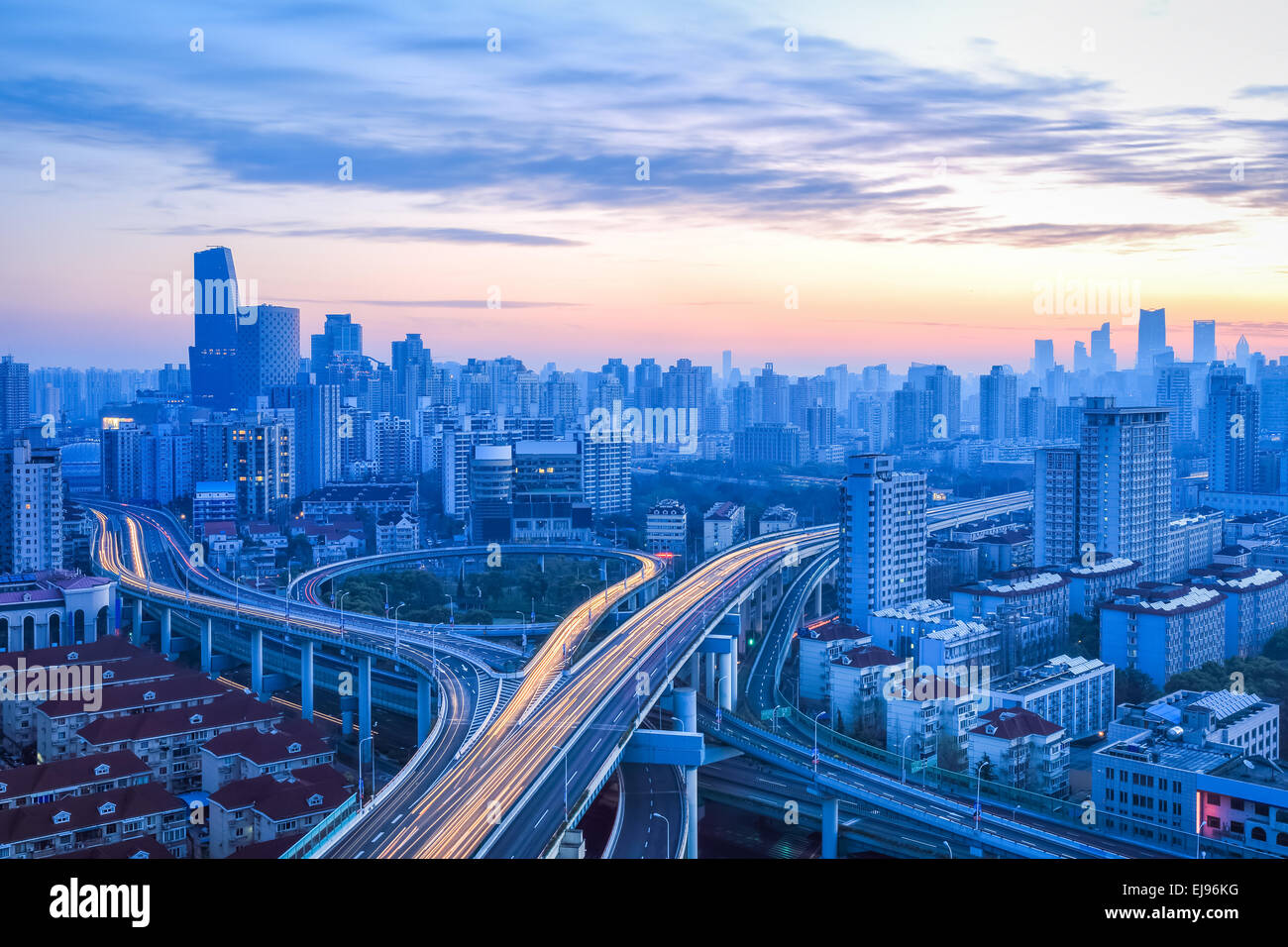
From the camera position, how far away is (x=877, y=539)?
10.8 metres

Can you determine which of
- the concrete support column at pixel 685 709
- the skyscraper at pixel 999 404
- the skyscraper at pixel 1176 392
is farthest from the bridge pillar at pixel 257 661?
the skyscraper at pixel 999 404

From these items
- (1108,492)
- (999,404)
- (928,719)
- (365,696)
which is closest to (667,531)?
(1108,492)

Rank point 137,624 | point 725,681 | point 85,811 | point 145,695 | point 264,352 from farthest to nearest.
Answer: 1. point 264,352
2. point 137,624
3. point 725,681
4. point 145,695
5. point 85,811

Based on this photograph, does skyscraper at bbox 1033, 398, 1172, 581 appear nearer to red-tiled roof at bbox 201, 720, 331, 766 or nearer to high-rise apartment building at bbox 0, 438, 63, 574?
red-tiled roof at bbox 201, 720, 331, 766

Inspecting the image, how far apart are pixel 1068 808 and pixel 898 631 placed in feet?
10.8

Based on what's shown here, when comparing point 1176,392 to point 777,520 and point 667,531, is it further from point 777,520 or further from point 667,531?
point 667,531

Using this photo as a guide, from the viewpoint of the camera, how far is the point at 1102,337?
75.6 ft

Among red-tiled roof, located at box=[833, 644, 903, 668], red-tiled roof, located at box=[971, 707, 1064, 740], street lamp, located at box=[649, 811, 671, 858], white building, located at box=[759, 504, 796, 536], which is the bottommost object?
street lamp, located at box=[649, 811, 671, 858]

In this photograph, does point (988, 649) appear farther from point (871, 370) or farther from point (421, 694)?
point (871, 370)

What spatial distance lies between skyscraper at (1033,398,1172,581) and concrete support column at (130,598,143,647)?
928cm

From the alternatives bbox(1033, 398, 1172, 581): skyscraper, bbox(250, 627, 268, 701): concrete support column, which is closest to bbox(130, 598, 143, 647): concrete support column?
bbox(250, 627, 268, 701): concrete support column

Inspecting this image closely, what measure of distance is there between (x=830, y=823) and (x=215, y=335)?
27.8 metres

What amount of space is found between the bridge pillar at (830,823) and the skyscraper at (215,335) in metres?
26.0

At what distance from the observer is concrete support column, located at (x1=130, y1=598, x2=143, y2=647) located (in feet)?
40.6
